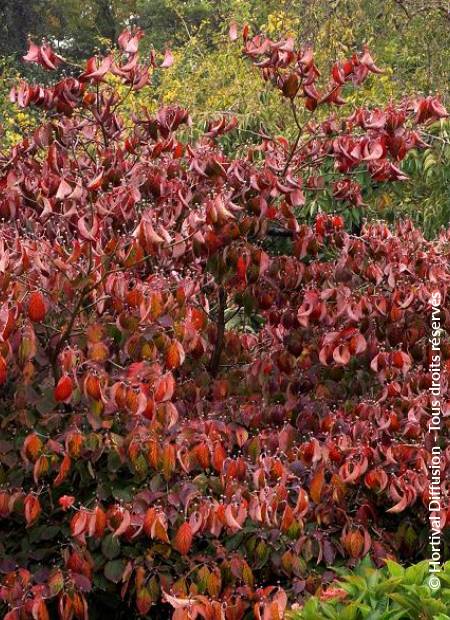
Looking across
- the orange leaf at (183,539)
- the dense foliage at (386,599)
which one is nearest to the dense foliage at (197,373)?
the orange leaf at (183,539)

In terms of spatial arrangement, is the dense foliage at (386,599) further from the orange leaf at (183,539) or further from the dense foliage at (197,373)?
the orange leaf at (183,539)

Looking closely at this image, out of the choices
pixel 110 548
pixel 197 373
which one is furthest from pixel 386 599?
pixel 197 373

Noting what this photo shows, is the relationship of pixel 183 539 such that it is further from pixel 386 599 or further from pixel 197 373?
pixel 197 373

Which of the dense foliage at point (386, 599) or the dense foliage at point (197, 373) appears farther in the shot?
the dense foliage at point (197, 373)

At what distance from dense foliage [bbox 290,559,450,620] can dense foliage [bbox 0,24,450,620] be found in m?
0.24

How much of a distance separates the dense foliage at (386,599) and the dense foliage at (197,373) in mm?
238

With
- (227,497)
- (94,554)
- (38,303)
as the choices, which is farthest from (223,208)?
(94,554)

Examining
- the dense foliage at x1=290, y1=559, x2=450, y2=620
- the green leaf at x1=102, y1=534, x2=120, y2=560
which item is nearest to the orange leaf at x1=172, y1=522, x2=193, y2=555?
the green leaf at x1=102, y1=534, x2=120, y2=560

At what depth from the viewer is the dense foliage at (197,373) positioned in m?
3.38

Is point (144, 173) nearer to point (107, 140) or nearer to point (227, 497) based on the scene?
point (107, 140)

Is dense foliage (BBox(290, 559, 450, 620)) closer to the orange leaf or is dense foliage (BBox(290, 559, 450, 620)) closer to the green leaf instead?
the orange leaf

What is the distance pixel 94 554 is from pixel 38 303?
90 centimetres

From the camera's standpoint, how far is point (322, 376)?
429cm

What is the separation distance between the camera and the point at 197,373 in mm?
4266
